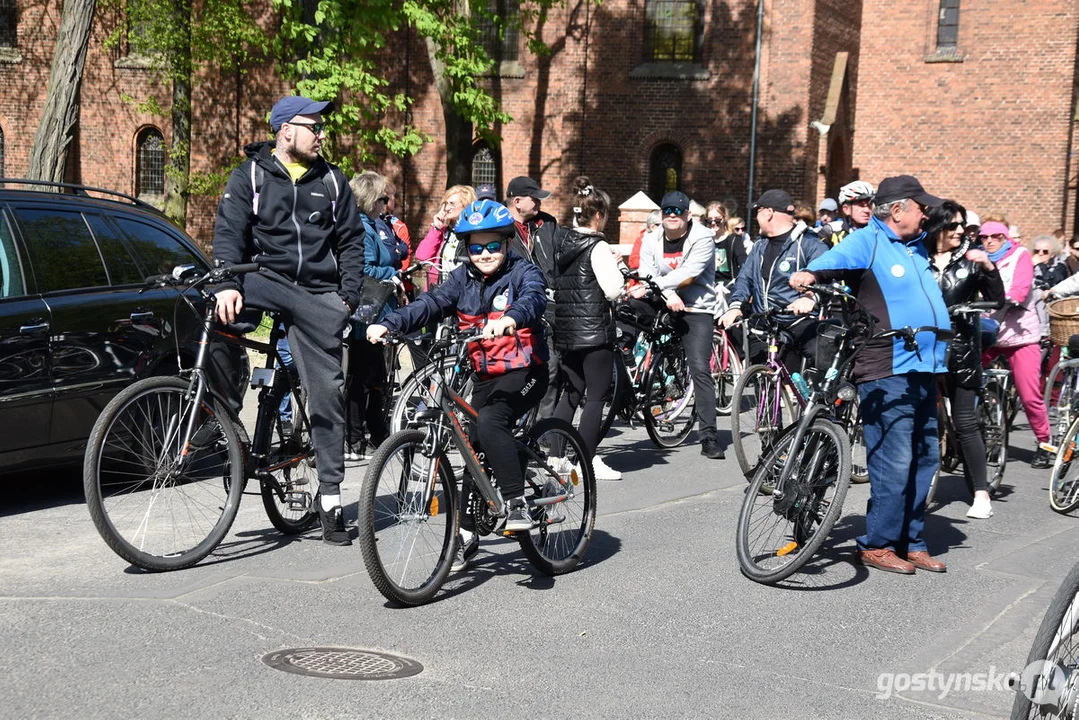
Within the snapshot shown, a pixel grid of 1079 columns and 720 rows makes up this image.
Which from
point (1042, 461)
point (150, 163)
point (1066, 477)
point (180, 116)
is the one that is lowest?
point (1042, 461)

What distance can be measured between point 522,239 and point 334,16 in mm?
11229

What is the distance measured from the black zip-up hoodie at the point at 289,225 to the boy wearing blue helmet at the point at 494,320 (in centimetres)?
67

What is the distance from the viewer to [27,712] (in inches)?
165

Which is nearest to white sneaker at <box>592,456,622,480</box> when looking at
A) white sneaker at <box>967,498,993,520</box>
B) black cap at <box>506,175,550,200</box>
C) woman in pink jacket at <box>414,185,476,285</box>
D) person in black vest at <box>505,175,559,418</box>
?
person in black vest at <box>505,175,559,418</box>

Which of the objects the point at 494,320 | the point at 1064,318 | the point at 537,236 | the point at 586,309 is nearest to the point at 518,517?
the point at 494,320

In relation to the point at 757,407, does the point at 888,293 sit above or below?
above

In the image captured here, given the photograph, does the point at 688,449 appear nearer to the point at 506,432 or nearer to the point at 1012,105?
the point at 506,432

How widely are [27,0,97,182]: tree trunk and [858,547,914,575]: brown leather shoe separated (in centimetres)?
1208

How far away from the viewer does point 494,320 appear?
580 centimetres

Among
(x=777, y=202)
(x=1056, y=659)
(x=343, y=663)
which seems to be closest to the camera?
(x=1056, y=659)

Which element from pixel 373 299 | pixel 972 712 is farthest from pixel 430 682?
pixel 373 299

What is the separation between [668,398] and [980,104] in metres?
25.1

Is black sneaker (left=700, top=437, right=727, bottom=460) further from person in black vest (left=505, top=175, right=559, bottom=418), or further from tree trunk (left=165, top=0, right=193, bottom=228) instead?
tree trunk (left=165, top=0, right=193, bottom=228)

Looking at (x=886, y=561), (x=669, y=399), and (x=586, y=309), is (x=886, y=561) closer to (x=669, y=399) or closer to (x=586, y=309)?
(x=586, y=309)
